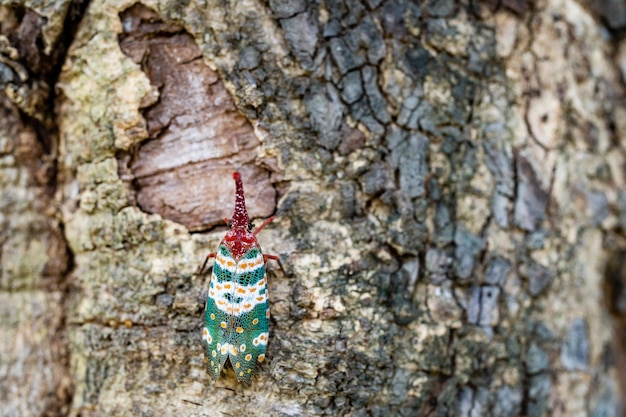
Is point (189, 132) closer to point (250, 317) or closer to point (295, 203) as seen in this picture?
point (295, 203)

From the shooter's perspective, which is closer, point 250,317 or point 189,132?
Answer: point 250,317

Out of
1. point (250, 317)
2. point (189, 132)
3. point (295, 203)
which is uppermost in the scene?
point (189, 132)

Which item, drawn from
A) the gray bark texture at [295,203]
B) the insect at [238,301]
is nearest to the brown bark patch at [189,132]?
the gray bark texture at [295,203]

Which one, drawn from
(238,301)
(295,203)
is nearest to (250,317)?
(238,301)

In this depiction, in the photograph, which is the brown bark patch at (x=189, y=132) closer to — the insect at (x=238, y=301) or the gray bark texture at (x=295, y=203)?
the gray bark texture at (x=295, y=203)

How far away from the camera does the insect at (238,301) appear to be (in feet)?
5.94

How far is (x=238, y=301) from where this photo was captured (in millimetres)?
1840

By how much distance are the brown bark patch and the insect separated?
12 cm

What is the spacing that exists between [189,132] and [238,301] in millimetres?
585

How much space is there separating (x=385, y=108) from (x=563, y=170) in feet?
2.70

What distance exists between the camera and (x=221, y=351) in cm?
181

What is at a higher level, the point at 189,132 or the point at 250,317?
the point at 189,132

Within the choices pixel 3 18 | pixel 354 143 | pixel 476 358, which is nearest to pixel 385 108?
pixel 354 143

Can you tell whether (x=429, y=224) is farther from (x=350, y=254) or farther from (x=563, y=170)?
(x=563, y=170)
